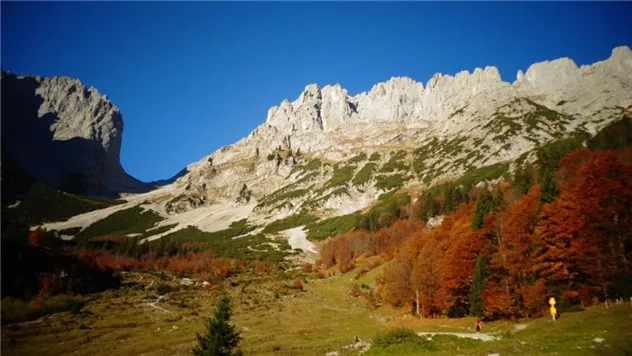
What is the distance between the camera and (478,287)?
53531mm

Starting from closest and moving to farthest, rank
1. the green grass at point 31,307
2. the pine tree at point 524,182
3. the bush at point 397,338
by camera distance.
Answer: the bush at point 397,338 < the green grass at point 31,307 < the pine tree at point 524,182

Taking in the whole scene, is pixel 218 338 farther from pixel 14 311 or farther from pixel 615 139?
pixel 615 139

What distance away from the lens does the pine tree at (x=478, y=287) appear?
5247 centimetres

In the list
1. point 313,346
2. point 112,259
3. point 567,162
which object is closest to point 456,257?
point 313,346

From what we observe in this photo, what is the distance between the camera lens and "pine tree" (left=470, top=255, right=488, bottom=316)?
5247cm

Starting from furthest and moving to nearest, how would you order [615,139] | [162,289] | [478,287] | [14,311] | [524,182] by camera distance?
[615,139] → [524,182] → [162,289] → [14,311] → [478,287]

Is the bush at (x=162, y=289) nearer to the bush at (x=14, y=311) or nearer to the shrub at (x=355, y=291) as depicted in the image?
the bush at (x=14, y=311)

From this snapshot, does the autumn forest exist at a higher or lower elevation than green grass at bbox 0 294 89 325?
higher

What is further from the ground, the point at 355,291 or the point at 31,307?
the point at 31,307

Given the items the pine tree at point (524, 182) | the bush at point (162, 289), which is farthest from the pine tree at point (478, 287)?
the bush at point (162, 289)

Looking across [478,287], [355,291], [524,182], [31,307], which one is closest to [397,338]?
[478,287]

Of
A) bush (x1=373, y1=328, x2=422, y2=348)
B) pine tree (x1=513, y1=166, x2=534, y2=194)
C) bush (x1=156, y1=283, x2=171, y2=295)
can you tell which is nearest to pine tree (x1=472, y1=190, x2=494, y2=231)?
pine tree (x1=513, y1=166, x2=534, y2=194)

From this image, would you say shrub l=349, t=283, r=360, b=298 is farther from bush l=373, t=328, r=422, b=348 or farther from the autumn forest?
bush l=373, t=328, r=422, b=348

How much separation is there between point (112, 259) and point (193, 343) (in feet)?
427
